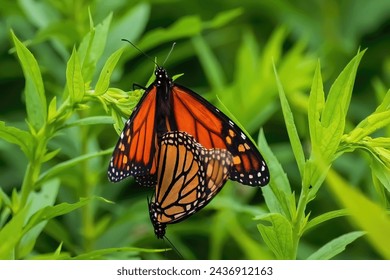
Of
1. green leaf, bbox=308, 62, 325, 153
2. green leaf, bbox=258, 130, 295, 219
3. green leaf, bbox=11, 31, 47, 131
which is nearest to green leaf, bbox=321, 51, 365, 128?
green leaf, bbox=308, 62, 325, 153

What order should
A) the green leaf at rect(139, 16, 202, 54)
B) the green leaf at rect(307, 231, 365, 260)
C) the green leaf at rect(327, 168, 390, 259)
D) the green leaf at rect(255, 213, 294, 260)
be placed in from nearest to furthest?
the green leaf at rect(327, 168, 390, 259), the green leaf at rect(255, 213, 294, 260), the green leaf at rect(307, 231, 365, 260), the green leaf at rect(139, 16, 202, 54)

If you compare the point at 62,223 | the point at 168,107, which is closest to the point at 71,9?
the point at 62,223

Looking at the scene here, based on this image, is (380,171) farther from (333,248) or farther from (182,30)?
(182,30)

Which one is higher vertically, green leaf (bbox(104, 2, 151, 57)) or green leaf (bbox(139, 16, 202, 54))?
green leaf (bbox(104, 2, 151, 57))

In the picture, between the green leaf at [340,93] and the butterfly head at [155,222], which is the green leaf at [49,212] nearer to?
the butterfly head at [155,222]

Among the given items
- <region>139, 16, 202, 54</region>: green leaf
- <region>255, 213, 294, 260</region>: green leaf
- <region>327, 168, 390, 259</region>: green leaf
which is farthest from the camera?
<region>139, 16, 202, 54</region>: green leaf

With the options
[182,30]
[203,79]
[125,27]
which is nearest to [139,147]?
[182,30]

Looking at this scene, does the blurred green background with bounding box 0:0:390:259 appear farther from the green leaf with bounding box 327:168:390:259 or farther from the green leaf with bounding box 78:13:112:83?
the green leaf with bounding box 327:168:390:259

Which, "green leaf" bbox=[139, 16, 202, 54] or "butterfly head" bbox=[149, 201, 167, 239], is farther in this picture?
"green leaf" bbox=[139, 16, 202, 54]

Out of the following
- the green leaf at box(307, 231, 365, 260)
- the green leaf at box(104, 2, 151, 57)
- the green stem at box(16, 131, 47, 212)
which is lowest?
the green leaf at box(307, 231, 365, 260)
